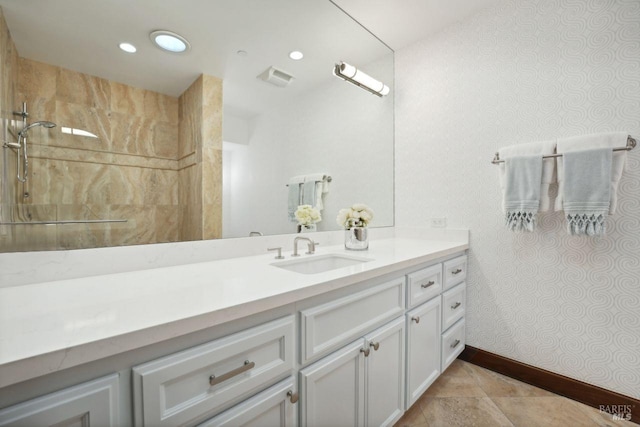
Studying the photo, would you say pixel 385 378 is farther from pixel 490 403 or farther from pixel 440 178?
pixel 440 178

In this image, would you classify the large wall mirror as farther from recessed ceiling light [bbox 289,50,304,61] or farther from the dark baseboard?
the dark baseboard

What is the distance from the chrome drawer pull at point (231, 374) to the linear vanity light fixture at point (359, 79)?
182 cm

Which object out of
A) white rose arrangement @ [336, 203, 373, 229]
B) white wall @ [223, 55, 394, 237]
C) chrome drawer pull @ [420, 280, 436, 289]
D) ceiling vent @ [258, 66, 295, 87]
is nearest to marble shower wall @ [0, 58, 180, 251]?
white wall @ [223, 55, 394, 237]

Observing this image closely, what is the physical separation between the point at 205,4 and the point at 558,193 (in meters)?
2.07

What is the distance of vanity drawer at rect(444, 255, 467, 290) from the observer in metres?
1.63

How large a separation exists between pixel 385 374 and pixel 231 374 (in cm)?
75

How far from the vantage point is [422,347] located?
1386 mm

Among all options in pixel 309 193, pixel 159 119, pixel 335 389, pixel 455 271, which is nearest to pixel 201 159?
pixel 159 119

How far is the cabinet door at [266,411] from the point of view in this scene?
669 millimetres

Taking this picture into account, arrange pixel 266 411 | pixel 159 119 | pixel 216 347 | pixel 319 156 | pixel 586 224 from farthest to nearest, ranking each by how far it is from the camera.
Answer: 1. pixel 319 156
2. pixel 586 224
3. pixel 159 119
4. pixel 266 411
5. pixel 216 347

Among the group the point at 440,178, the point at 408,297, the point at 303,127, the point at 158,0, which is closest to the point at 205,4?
the point at 158,0

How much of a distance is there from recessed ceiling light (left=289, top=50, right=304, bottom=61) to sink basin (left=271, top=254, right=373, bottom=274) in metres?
1.22

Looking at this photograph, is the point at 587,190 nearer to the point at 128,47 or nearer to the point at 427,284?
the point at 427,284

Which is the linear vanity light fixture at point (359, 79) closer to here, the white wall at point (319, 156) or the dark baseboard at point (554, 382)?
the white wall at point (319, 156)
